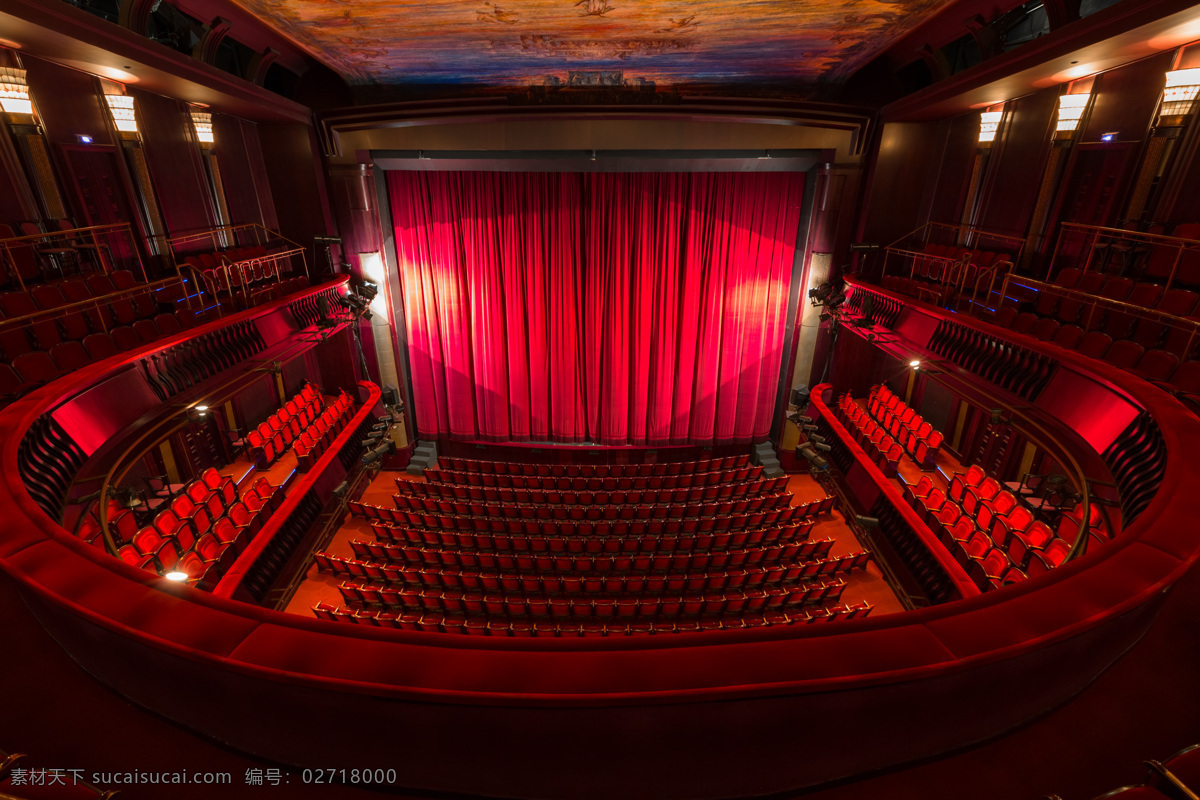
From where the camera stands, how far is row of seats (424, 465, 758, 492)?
25.8ft

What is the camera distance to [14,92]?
4.40 m

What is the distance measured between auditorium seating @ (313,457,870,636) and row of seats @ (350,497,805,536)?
18 millimetres

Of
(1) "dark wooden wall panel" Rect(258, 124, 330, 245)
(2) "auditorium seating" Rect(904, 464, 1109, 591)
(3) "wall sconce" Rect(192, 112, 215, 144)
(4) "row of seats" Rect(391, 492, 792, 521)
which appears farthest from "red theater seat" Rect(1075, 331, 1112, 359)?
(3) "wall sconce" Rect(192, 112, 215, 144)

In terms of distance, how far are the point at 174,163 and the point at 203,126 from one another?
2.30 ft

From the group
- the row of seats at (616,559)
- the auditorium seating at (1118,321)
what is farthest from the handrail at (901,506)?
the auditorium seating at (1118,321)

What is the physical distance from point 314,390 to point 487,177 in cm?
438

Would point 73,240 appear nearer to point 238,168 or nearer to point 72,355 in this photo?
point 72,355

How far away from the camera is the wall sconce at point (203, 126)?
666 centimetres

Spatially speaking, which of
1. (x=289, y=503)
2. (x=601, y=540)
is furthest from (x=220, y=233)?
(x=601, y=540)

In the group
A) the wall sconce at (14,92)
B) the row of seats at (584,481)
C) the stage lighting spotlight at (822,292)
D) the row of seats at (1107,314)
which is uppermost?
the wall sconce at (14,92)

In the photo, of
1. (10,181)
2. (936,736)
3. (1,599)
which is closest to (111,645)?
(1,599)

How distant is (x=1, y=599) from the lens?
2139 mm

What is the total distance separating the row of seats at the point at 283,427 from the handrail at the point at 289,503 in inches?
22.1

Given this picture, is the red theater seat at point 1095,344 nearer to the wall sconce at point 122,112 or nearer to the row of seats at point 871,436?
the row of seats at point 871,436
